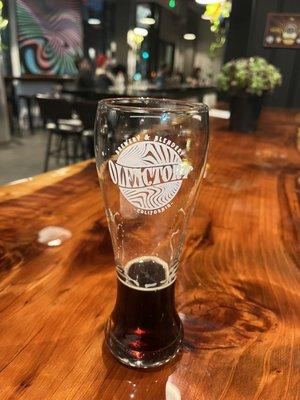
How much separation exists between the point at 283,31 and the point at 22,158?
382 cm

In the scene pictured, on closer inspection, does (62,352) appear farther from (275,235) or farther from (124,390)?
(275,235)

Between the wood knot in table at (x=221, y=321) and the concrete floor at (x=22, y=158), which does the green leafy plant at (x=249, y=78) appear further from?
the concrete floor at (x=22, y=158)

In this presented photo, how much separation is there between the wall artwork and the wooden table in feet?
24.9

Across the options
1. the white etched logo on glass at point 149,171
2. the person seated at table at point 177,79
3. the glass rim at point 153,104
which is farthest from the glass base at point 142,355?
the person seated at table at point 177,79

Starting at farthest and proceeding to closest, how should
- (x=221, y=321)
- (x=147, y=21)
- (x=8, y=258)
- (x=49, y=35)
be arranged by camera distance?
(x=147, y=21) → (x=49, y=35) → (x=8, y=258) → (x=221, y=321)

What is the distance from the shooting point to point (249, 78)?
1.91 m

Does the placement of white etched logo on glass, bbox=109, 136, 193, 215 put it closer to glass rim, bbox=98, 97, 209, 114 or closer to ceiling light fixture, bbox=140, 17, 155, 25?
glass rim, bbox=98, 97, 209, 114

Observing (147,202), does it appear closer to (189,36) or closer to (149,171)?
(149,171)

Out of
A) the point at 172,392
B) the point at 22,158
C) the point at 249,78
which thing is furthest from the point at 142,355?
the point at 22,158

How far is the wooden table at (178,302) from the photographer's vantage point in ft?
1.29

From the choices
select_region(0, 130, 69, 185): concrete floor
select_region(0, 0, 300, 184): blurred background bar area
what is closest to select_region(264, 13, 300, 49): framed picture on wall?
select_region(0, 0, 300, 184): blurred background bar area

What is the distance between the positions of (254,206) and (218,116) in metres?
1.86

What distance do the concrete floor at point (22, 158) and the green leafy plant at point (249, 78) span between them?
9.81 ft

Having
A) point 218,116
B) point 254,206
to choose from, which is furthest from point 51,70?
point 254,206
